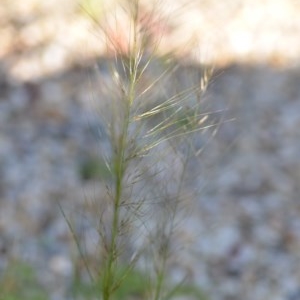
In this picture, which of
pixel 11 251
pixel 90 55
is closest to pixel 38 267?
pixel 11 251

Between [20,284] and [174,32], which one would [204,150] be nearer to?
[20,284]

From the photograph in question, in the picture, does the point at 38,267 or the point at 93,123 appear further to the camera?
the point at 93,123

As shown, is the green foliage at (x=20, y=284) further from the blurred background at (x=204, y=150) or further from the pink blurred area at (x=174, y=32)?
the pink blurred area at (x=174, y=32)

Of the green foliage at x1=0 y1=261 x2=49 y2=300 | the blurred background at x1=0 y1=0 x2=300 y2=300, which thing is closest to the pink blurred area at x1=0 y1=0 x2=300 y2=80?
the blurred background at x1=0 y1=0 x2=300 y2=300

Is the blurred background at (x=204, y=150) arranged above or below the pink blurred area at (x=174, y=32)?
below

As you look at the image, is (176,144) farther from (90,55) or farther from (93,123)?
(90,55)

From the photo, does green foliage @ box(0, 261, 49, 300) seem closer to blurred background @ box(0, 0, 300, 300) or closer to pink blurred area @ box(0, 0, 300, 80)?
blurred background @ box(0, 0, 300, 300)

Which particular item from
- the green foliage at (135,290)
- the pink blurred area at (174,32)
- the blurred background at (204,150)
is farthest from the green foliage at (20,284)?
the pink blurred area at (174,32)

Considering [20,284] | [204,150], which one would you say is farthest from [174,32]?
[20,284]
